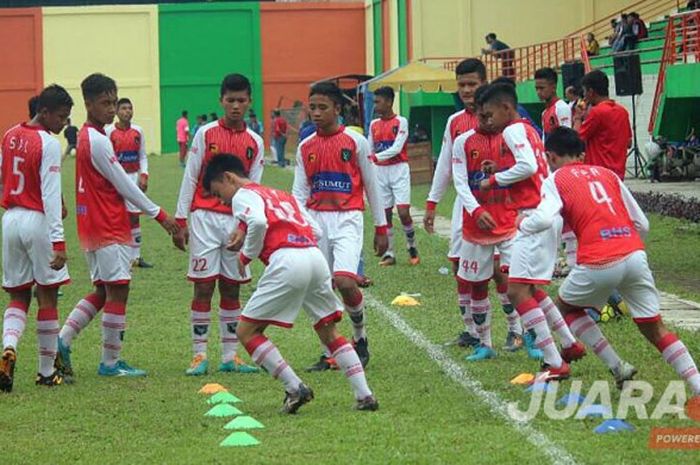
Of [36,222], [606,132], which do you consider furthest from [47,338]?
[606,132]

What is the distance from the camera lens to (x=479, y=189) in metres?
11.1

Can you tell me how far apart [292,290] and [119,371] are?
8.69ft

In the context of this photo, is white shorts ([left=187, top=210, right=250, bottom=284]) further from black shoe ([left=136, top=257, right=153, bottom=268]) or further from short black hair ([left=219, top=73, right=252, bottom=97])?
black shoe ([left=136, top=257, right=153, bottom=268])

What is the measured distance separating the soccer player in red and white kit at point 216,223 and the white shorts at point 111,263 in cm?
54

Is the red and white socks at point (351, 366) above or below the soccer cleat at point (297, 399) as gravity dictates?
above

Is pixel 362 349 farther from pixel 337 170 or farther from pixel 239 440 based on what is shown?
pixel 239 440

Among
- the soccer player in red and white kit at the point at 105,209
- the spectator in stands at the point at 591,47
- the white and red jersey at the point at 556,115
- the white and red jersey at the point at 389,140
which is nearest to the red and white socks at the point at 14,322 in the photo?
the soccer player in red and white kit at the point at 105,209

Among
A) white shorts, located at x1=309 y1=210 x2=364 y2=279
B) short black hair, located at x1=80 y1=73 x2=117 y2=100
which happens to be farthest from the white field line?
short black hair, located at x1=80 y1=73 x2=117 y2=100

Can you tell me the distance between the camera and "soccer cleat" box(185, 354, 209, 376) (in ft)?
36.8

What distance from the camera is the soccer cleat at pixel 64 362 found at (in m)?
11.0

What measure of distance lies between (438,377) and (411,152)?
89.3 ft

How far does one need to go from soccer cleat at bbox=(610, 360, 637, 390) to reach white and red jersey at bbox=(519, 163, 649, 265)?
2.74 feet

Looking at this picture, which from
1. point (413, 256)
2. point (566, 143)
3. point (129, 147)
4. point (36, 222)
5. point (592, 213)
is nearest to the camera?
point (592, 213)

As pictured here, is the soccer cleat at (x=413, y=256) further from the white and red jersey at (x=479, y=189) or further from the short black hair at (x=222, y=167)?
the short black hair at (x=222, y=167)
